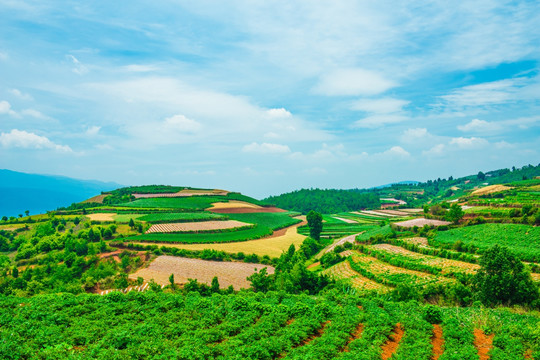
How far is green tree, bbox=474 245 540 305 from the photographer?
4091 centimetres

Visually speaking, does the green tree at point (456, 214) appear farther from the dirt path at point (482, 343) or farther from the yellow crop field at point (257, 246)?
the dirt path at point (482, 343)

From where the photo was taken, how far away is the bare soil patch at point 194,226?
9731 cm

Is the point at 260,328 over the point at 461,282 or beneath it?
over

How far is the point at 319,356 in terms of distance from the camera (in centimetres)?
1862

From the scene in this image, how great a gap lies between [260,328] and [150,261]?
55.0 m

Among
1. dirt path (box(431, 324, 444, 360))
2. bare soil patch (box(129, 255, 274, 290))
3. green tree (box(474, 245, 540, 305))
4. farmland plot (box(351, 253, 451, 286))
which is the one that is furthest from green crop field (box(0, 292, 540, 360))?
bare soil patch (box(129, 255, 274, 290))

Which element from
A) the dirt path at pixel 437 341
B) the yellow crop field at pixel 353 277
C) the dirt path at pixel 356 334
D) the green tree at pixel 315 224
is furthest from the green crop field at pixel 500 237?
the dirt path at pixel 356 334

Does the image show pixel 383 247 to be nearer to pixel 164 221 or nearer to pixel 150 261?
pixel 150 261

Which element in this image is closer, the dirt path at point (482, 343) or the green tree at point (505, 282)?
the dirt path at point (482, 343)

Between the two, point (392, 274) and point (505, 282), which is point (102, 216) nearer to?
point (392, 274)

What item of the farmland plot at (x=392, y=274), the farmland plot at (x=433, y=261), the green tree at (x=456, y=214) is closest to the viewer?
the farmland plot at (x=392, y=274)

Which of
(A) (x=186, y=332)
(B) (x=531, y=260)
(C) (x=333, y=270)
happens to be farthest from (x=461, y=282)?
(A) (x=186, y=332)

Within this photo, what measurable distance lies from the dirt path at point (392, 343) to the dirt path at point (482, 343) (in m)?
4.72

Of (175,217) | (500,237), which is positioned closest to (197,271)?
(175,217)
